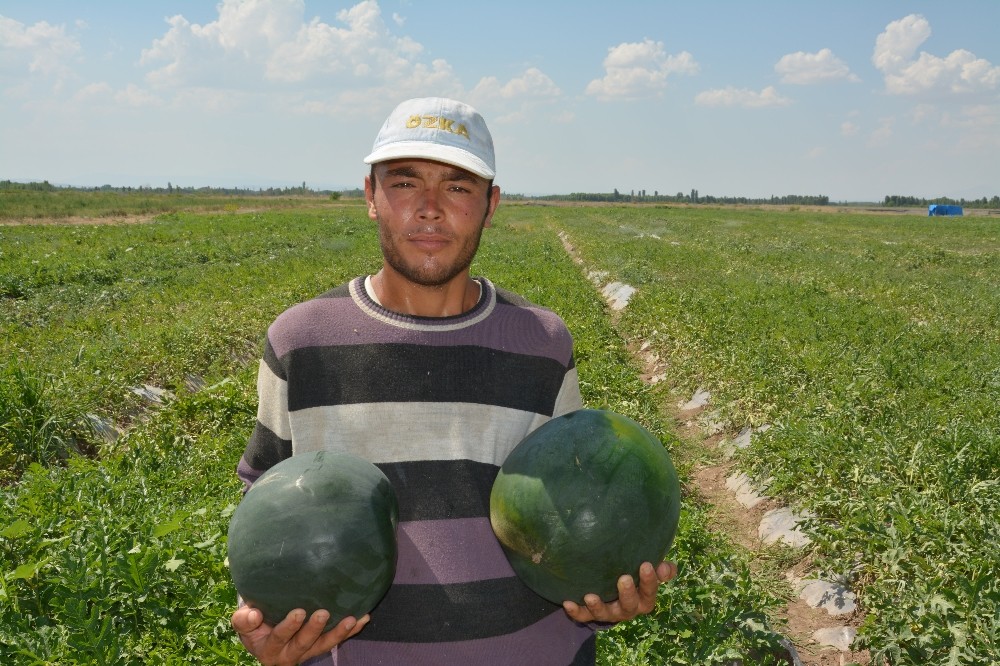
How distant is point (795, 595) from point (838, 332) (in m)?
5.96

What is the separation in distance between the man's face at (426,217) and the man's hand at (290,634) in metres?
1.00

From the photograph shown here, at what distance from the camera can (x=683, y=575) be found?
13.0 ft

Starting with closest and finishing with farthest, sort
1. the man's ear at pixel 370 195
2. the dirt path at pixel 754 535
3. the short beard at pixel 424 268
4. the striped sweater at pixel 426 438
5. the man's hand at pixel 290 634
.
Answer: the man's hand at pixel 290 634 → the striped sweater at pixel 426 438 → the short beard at pixel 424 268 → the man's ear at pixel 370 195 → the dirt path at pixel 754 535

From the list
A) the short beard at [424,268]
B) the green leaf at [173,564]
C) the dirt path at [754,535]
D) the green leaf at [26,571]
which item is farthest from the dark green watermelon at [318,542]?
the dirt path at [754,535]

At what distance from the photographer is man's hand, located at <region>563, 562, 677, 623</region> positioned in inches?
76.1

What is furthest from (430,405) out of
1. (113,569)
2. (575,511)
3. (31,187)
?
(31,187)

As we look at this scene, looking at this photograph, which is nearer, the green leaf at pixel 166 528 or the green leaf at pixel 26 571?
the green leaf at pixel 26 571

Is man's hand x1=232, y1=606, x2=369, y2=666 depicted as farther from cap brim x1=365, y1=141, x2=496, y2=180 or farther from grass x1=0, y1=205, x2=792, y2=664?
grass x1=0, y1=205, x2=792, y2=664

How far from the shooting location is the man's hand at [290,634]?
1736 millimetres

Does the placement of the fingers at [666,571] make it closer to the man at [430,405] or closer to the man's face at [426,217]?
the man at [430,405]

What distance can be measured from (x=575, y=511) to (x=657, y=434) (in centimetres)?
493

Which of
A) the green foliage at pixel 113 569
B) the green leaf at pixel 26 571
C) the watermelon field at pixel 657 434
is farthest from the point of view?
the watermelon field at pixel 657 434

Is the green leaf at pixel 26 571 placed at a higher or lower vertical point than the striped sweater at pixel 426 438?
lower

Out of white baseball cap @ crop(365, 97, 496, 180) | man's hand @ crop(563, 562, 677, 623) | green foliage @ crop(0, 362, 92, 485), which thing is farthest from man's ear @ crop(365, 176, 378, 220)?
green foliage @ crop(0, 362, 92, 485)
